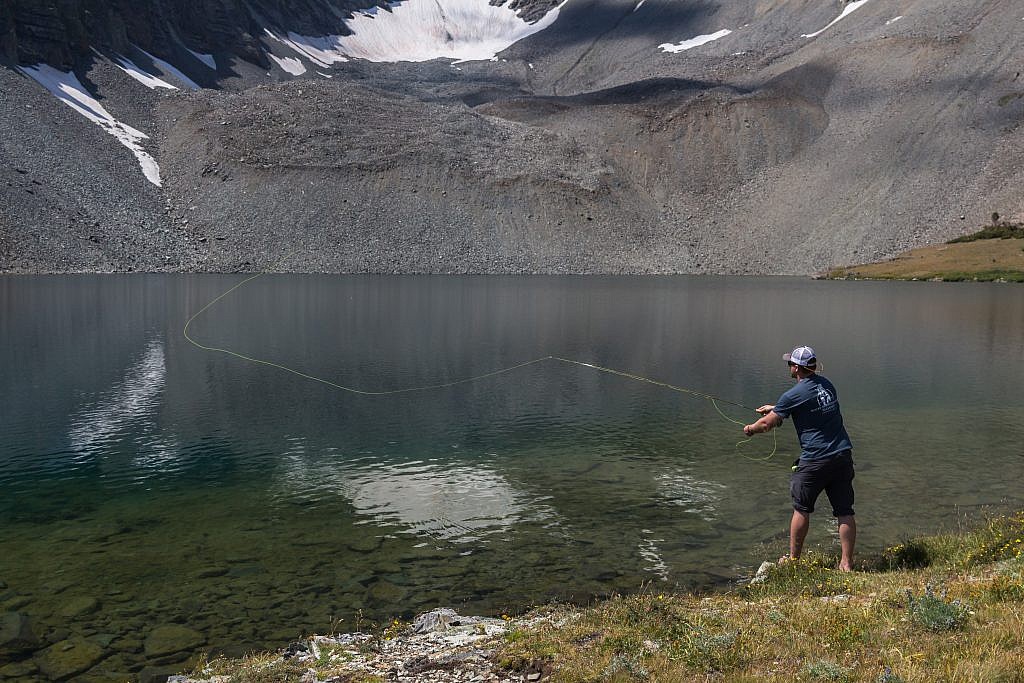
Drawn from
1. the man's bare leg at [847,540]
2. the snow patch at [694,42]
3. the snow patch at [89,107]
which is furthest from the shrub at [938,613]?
the snow patch at [694,42]

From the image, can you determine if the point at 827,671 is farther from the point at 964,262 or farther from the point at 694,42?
the point at 694,42

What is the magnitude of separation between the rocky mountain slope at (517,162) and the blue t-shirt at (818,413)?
7763 cm

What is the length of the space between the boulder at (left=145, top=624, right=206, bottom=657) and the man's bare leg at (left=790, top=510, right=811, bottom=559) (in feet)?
21.7

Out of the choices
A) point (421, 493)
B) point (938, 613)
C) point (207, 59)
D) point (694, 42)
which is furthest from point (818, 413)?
point (694, 42)

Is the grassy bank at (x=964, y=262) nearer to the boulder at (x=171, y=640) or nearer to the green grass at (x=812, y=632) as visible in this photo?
the green grass at (x=812, y=632)

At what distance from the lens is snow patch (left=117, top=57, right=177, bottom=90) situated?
11606 centimetres

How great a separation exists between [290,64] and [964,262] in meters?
140

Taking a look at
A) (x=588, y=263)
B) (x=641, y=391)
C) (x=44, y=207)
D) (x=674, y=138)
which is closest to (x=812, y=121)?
Answer: (x=674, y=138)

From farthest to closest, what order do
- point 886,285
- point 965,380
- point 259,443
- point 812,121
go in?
1. point 812,121
2. point 886,285
3. point 965,380
4. point 259,443

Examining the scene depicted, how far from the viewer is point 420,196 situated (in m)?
94.7

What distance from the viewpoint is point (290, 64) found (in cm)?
17325

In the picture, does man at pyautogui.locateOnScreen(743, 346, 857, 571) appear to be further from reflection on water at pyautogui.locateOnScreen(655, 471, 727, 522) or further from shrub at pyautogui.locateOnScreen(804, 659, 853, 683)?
shrub at pyautogui.locateOnScreen(804, 659, 853, 683)

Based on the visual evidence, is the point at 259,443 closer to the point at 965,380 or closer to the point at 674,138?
the point at 965,380

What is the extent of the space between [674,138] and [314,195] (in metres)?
50.1
